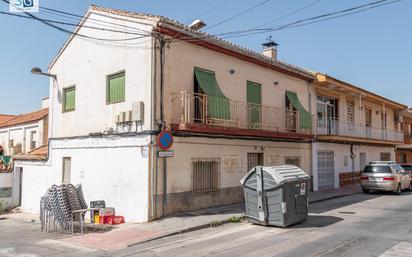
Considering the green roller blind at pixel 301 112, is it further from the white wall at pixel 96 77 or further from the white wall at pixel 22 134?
the white wall at pixel 22 134

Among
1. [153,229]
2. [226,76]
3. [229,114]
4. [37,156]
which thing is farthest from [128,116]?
[37,156]

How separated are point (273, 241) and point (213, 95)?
5942 mm

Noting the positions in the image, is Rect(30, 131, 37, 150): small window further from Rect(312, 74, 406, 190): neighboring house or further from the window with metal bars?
Rect(312, 74, 406, 190): neighboring house

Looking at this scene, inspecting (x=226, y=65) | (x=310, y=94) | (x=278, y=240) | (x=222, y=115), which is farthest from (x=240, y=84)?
(x=278, y=240)

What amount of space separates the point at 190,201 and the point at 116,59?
567 centimetres

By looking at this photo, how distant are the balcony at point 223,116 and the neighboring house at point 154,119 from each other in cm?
4

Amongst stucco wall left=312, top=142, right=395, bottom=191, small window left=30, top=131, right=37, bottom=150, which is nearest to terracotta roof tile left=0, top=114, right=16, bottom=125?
small window left=30, top=131, right=37, bottom=150

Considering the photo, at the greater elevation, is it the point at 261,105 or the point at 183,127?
the point at 261,105

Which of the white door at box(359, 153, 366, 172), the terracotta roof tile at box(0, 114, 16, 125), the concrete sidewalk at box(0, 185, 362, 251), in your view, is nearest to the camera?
the concrete sidewalk at box(0, 185, 362, 251)

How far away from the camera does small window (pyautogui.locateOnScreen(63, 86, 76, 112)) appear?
1526 cm

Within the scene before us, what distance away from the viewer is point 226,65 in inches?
577

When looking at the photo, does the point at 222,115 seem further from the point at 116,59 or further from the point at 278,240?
the point at 278,240

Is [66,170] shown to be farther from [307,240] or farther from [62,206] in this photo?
[307,240]

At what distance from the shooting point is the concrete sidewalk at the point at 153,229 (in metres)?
9.10
